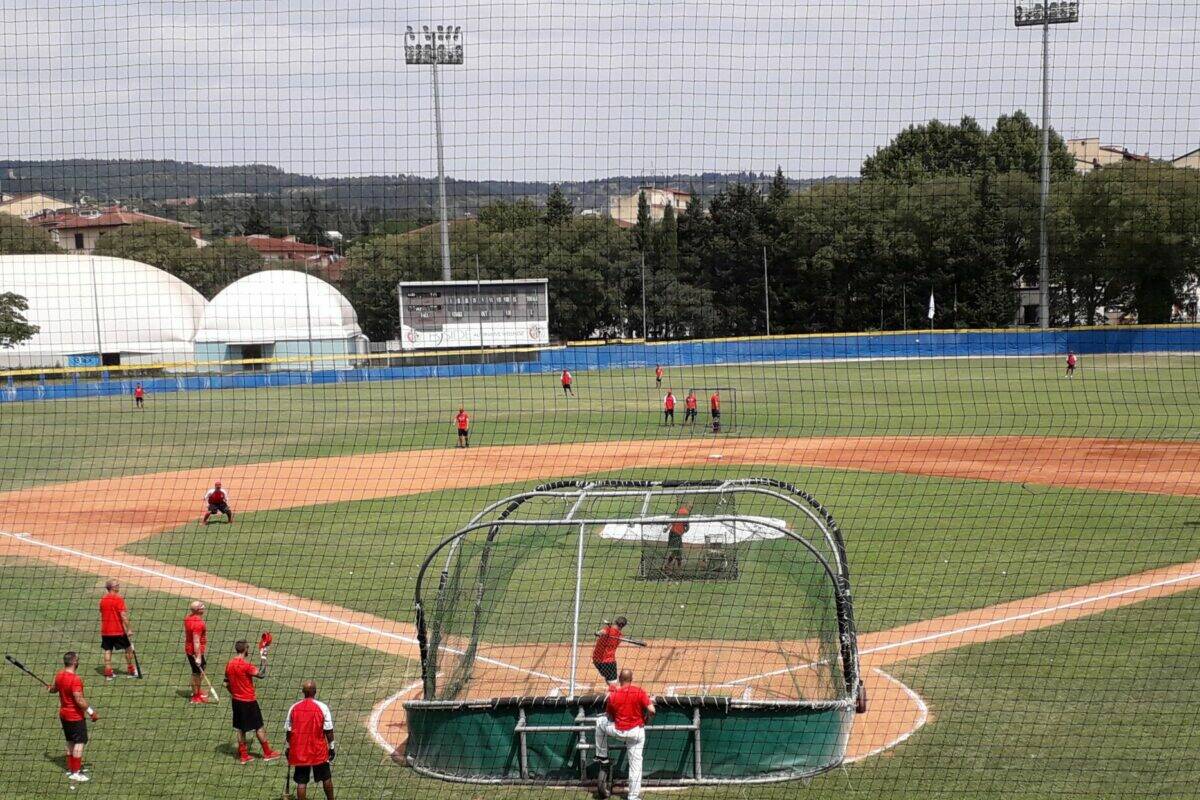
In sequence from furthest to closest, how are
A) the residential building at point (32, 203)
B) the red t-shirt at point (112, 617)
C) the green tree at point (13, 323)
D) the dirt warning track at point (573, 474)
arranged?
the green tree at point (13, 323), the residential building at point (32, 203), the red t-shirt at point (112, 617), the dirt warning track at point (573, 474)

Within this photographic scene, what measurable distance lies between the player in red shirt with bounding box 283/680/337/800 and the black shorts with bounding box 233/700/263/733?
4.09 ft

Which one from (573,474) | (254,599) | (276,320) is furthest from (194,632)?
(276,320)

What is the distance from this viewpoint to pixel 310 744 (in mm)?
9211

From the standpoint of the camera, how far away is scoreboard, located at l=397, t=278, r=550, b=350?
62562 mm

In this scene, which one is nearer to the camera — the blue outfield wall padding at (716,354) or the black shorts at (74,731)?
the black shorts at (74,731)

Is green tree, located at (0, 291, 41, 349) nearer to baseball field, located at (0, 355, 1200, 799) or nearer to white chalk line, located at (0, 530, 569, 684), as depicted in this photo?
baseball field, located at (0, 355, 1200, 799)

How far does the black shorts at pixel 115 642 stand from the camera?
514 inches

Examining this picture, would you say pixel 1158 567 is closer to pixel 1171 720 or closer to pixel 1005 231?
pixel 1171 720

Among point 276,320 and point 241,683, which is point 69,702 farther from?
point 276,320

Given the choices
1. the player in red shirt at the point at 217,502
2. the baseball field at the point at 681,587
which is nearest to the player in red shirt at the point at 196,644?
the baseball field at the point at 681,587

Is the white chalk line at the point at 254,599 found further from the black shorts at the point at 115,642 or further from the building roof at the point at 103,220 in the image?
the building roof at the point at 103,220

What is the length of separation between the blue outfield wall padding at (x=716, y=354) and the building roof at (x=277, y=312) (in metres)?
6.60

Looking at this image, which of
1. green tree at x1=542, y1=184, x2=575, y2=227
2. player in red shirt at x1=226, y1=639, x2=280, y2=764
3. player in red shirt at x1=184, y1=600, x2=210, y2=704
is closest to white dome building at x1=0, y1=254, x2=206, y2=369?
green tree at x1=542, y1=184, x2=575, y2=227

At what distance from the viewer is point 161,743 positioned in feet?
36.1
